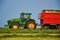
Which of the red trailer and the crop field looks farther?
the red trailer

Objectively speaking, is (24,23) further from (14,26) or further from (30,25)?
(14,26)

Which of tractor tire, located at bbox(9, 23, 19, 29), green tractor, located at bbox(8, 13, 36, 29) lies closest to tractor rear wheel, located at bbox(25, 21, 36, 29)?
green tractor, located at bbox(8, 13, 36, 29)

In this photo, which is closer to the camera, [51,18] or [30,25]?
[30,25]

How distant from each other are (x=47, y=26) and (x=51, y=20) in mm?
470

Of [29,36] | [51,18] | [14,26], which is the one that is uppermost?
[51,18]

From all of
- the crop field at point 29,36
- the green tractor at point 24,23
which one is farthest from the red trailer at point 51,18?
Answer: the crop field at point 29,36

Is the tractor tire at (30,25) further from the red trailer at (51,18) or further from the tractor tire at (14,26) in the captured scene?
the red trailer at (51,18)

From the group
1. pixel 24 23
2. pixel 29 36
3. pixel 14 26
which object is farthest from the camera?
pixel 24 23

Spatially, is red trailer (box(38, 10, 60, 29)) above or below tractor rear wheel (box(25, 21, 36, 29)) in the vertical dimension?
above

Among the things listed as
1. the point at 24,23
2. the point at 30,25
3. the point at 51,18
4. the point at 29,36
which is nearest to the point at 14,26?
the point at 24,23

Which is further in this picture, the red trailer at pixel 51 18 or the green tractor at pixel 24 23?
the red trailer at pixel 51 18

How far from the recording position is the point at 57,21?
10844 millimetres

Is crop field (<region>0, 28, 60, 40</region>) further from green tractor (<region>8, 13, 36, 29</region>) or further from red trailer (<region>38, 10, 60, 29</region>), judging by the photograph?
red trailer (<region>38, 10, 60, 29</region>)

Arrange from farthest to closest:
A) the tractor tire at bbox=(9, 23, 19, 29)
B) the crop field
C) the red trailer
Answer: the red trailer < the tractor tire at bbox=(9, 23, 19, 29) < the crop field
